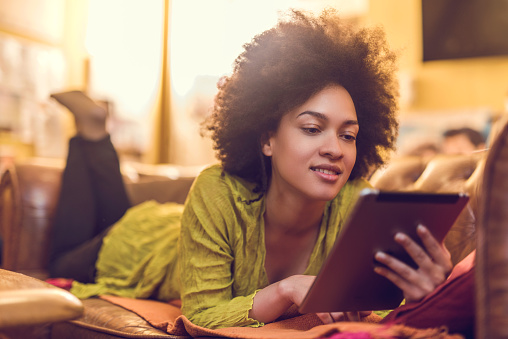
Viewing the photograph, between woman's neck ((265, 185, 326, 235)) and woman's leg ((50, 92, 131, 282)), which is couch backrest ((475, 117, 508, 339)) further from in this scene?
woman's leg ((50, 92, 131, 282))

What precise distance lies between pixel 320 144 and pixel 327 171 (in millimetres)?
66

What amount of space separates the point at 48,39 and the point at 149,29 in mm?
1076

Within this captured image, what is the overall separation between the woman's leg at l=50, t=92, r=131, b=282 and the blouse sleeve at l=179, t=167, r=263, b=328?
833 mm

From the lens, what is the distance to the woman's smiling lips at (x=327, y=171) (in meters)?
1.21

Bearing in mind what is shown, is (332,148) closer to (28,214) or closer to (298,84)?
(298,84)

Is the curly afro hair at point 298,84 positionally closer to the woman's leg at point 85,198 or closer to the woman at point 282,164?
the woman at point 282,164

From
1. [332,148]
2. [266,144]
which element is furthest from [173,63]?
[332,148]

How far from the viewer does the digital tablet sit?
87 cm

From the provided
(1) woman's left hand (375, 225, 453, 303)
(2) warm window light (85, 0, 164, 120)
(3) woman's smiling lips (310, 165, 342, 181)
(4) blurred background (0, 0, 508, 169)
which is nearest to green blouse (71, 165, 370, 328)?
(3) woman's smiling lips (310, 165, 342, 181)

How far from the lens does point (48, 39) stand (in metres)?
4.21

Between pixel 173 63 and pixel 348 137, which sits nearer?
pixel 348 137

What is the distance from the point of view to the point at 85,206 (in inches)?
86.5

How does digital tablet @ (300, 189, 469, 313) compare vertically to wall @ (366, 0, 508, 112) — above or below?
below

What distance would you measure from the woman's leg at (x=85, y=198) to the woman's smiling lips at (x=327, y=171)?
3.85 feet
